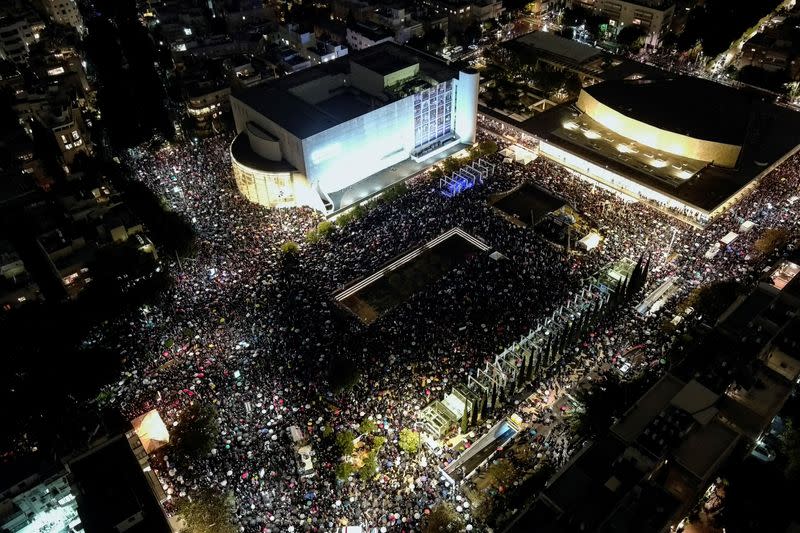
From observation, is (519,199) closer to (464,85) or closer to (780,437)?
(464,85)

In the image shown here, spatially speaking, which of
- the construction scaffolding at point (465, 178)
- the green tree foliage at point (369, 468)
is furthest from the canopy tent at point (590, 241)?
the green tree foliage at point (369, 468)

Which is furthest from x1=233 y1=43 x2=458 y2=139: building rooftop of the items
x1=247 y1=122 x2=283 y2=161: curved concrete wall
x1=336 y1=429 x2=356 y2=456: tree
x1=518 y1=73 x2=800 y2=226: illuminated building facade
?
x1=336 y1=429 x2=356 y2=456: tree

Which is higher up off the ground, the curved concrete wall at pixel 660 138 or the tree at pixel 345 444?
the curved concrete wall at pixel 660 138

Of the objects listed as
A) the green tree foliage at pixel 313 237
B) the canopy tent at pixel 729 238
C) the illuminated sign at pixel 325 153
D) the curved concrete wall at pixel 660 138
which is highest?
the illuminated sign at pixel 325 153

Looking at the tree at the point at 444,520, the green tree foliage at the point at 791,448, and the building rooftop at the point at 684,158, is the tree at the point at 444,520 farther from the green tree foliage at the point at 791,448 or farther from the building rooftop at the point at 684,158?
the building rooftop at the point at 684,158

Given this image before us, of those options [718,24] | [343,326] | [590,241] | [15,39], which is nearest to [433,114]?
[590,241]

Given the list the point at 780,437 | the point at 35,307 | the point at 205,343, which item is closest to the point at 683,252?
the point at 780,437
